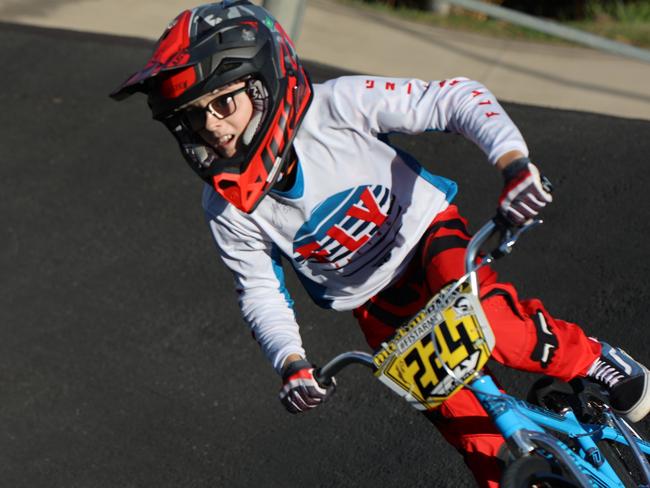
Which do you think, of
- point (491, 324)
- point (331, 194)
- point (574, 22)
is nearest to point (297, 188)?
point (331, 194)

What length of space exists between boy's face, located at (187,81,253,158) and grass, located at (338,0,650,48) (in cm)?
578

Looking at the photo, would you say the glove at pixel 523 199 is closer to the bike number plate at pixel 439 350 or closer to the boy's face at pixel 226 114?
the bike number plate at pixel 439 350

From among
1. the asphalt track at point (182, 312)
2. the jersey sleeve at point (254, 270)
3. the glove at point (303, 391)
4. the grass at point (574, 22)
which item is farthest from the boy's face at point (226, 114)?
the grass at point (574, 22)

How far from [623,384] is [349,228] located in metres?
1.06

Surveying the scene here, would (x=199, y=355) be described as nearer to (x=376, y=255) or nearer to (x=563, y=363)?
(x=376, y=255)

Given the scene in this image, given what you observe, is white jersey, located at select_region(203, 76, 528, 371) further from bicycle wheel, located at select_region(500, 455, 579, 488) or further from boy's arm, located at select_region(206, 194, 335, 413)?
bicycle wheel, located at select_region(500, 455, 579, 488)

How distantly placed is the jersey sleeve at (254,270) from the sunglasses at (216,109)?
41cm

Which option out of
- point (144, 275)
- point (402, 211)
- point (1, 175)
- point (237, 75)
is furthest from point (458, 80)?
point (1, 175)

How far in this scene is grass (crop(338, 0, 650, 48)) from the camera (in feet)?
28.6

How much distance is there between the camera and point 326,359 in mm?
5090

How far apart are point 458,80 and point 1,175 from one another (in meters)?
4.56

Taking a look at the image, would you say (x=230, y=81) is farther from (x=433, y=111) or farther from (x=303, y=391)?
(x=303, y=391)

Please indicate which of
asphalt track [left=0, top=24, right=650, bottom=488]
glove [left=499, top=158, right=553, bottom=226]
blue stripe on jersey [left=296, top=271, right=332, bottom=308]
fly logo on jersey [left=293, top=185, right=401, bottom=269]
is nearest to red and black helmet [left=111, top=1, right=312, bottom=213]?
fly logo on jersey [left=293, top=185, right=401, bottom=269]

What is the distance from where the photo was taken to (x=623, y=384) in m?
3.43
